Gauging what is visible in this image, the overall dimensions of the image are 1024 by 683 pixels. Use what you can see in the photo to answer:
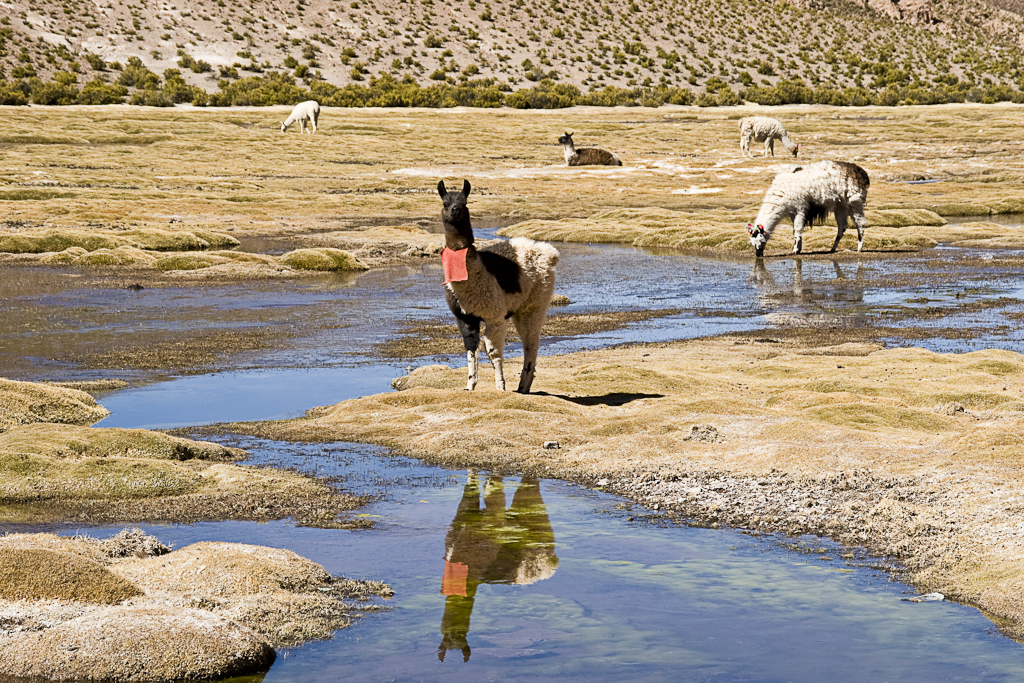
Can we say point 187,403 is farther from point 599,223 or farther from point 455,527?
point 599,223

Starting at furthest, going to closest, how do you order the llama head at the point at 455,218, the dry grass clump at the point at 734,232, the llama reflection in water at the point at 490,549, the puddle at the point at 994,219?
the puddle at the point at 994,219 < the dry grass clump at the point at 734,232 < the llama head at the point at 455,218 < the llama reflection in water at the point at 490,549

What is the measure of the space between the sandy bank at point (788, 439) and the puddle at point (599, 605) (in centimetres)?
55

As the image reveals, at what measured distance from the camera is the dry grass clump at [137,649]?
7.22 metres

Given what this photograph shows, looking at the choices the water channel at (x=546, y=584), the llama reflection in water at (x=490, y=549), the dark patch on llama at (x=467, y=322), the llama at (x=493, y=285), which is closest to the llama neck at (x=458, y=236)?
the llama at (x=493, y=285)

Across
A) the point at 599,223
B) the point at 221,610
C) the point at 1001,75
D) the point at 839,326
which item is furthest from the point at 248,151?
the point at 1001,75

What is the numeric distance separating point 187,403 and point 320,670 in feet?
34.2

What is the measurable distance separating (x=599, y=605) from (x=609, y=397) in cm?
798

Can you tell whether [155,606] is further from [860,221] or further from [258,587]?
[860,221]

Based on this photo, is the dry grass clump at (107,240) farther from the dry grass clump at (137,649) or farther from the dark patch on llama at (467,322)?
the dry grass clump at (137,649)

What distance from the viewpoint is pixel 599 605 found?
347 inches

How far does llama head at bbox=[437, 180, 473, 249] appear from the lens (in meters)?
14.7

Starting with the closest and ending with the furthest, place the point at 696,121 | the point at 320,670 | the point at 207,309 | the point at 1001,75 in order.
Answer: the point at 320,670, the point at 207,309, the point at 696,121, the point at 1001,75

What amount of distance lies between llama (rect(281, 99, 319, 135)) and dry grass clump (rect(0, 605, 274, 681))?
238ft

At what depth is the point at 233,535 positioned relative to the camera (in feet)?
34.8
